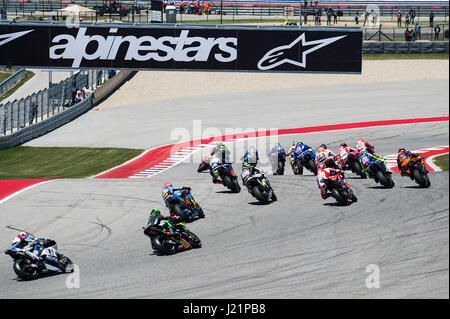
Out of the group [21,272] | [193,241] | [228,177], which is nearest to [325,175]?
[228,177]

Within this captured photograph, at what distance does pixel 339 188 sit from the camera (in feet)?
61.8

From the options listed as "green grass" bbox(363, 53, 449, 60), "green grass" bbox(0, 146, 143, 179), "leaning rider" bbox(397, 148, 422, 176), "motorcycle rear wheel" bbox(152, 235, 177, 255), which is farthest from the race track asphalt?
"green grass" bbox(363, 53, 449, 60)

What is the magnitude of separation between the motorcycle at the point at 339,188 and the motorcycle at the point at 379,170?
1.96 meters

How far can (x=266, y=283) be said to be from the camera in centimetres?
1340

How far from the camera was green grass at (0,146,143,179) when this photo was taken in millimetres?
28203

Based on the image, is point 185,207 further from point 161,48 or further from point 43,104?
point 43,104

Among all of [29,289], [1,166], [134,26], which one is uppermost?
[134,26]

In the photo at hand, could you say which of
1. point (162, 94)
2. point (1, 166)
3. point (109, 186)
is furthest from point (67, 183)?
point (162, 94)

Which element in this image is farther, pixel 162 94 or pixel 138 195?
pixel 162 94

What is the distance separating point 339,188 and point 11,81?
32.4 m

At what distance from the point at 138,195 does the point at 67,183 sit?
3.26m

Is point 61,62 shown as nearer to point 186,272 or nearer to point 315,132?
point 315,132

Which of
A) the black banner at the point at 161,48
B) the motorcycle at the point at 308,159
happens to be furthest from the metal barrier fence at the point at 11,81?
the motorcycle at the point at 308,159

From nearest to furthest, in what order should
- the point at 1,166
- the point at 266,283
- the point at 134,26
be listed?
the point at 266,283, the point at 1,166, the point at 134,26
